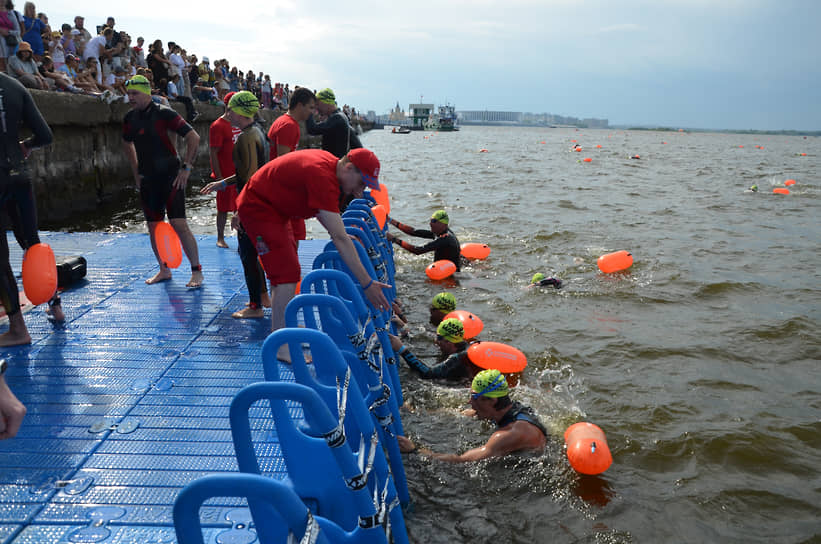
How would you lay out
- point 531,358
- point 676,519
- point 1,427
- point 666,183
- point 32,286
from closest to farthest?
point 1,427 < point 676,519 < point 32,286 < point 531,358 < point 666,183

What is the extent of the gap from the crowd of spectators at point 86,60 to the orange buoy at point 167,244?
3652 mm

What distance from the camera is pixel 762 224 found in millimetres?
16500

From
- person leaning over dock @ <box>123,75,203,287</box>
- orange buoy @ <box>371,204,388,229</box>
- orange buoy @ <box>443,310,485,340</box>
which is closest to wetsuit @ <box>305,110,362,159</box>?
orange buoy @ <box>371,204,388,229</box>

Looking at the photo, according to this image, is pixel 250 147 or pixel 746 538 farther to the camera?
pixel 250 147

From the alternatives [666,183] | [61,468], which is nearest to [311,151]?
[61,468]

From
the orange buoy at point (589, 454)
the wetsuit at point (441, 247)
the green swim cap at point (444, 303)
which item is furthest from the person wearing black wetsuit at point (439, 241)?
the orange buoy at point (589, 454)

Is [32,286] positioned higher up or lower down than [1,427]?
lower down

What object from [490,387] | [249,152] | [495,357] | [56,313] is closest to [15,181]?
[56,313]

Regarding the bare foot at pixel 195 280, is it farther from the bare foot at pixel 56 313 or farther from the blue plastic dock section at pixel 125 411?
the bare foot at pixel 56 313

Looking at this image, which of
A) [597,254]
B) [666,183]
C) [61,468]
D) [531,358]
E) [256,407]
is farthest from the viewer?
[666,183]

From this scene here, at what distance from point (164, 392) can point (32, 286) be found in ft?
5.39

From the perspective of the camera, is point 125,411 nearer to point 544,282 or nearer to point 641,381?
point 641,381

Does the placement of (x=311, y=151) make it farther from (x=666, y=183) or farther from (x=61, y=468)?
(x=666, y=183)

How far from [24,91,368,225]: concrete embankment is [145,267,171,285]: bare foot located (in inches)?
307
